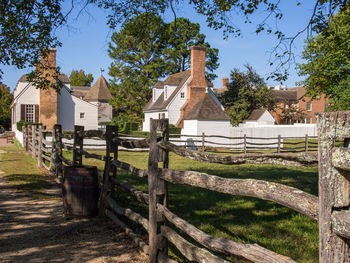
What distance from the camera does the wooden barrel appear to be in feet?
21.3

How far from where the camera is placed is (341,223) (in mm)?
1990

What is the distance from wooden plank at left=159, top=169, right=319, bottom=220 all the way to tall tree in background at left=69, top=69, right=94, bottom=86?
10213 cm

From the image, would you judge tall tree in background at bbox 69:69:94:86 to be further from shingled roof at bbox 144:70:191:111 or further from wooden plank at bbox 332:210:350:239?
wooden plank at bbox 332:210:350:239

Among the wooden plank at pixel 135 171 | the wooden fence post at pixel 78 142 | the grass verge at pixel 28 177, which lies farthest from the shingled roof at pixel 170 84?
the wooden plank at pixel 135 171

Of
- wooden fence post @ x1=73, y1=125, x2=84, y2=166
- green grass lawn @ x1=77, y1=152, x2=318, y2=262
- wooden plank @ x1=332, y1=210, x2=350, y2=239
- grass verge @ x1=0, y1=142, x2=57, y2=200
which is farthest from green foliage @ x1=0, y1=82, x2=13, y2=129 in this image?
wooden plank @ x1=332, y1=210, x2=350, y2=239

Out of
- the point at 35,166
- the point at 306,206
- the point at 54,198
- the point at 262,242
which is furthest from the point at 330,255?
the point at 35,166

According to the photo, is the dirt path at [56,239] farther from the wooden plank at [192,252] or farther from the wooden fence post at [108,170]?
the wooden plank at [192,252]

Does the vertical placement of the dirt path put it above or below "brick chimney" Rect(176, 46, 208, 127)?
below

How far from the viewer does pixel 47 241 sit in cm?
546

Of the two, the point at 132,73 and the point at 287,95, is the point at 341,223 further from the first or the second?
the point at 287,95

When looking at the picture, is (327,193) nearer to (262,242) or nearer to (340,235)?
(340,235)

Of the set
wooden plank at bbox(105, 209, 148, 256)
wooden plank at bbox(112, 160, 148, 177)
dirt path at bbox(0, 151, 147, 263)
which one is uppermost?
wooden plank at bbox(112, 160, 148, 177)

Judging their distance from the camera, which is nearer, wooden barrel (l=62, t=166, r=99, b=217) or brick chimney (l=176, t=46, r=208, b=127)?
wooden barrel (l=62, t=166, r=99, b=217)

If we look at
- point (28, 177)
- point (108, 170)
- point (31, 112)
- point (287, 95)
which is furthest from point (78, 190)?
point (287, 95)
